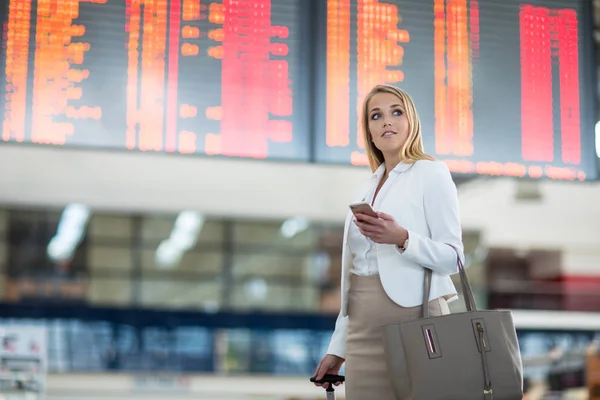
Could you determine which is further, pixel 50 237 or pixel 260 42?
pixel 50 237

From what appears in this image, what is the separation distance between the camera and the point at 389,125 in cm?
281

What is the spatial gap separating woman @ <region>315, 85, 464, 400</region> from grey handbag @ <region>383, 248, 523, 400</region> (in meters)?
0.13

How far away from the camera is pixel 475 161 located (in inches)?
173

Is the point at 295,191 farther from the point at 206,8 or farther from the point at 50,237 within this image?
the point at 206,8

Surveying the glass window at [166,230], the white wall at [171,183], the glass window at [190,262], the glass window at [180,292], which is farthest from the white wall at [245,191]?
the glass window at [190,262]

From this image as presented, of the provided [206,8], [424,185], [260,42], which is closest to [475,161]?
[260,42]

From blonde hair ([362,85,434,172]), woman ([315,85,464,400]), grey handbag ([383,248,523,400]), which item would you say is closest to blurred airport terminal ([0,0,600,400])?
blonde hair ([362,85,434,172])

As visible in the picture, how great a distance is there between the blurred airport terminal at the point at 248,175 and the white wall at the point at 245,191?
4 centimetres

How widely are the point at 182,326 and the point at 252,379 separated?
1.51 metres

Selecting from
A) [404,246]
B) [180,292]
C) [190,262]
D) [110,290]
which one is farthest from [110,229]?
[404,246]

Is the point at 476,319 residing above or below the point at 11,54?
below

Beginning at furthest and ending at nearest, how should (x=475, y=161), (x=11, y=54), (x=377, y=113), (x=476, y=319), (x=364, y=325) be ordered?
(x=475, y=161)
(x=11, y=54)
(x=377, y=113)
(x=364, y=325)
(x=476, y=319)

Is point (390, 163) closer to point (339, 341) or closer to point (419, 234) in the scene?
point (419, 234)

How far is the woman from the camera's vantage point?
257cm
